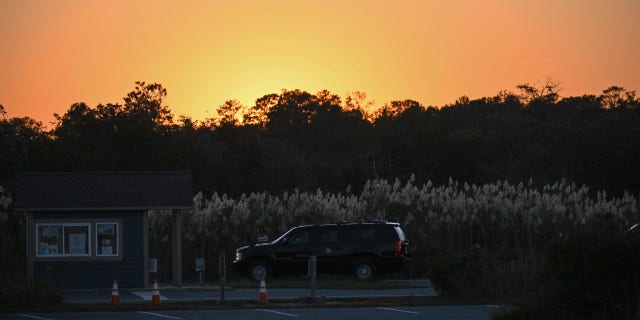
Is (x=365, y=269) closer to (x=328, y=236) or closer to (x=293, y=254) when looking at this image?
(x=328, y=236)

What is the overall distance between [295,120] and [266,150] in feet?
77.7

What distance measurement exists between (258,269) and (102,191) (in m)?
6.28

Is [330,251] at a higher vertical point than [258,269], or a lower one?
higher

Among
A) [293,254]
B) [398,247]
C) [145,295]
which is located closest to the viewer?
[145,295]

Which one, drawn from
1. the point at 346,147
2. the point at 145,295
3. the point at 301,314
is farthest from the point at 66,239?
the point at 346,147

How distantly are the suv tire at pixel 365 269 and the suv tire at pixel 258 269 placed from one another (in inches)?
110

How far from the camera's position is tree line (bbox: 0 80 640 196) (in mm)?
60438

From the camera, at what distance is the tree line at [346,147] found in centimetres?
6044

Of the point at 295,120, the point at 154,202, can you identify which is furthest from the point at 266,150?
the point at 154,202

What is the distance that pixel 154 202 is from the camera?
31.6 meters

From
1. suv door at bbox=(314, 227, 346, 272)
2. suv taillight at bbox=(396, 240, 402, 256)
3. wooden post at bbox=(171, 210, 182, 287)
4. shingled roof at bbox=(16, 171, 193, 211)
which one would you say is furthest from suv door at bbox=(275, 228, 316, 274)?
shingled roof at bbox=(16, 171, 193, 211)

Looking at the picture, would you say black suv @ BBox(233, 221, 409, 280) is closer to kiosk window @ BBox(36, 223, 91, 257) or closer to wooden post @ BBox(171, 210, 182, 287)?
wooden post @ BBox(171, 210, 182, 287)

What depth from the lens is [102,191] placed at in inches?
1245

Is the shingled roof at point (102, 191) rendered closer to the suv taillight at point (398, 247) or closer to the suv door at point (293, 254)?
the suv door at point (293, 254)
